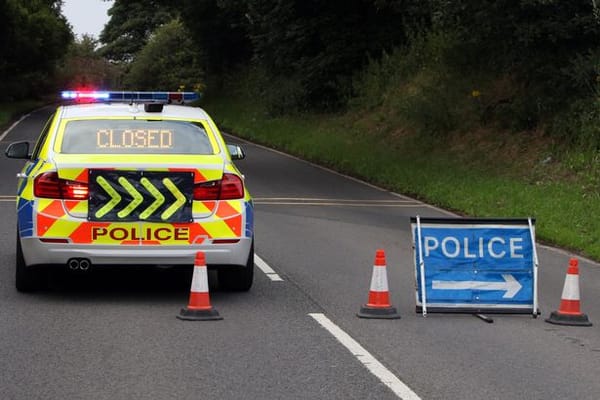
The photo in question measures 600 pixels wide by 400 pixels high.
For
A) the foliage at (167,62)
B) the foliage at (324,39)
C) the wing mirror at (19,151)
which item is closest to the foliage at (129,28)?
the foliage at (167,62)

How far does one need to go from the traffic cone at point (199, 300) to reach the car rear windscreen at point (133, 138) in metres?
1.49

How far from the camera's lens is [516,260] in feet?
33.6

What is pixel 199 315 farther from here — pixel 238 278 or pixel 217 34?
pixel 217 34

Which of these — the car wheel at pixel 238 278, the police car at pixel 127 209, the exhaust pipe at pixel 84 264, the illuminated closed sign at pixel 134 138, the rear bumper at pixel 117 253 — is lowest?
the car wheel at pixel 238 278

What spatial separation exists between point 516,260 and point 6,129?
3705cm

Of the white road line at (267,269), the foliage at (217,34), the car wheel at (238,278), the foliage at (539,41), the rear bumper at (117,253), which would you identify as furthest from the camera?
the foliage at (217,34)

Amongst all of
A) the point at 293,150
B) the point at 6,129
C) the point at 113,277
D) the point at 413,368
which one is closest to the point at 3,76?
the point at 6,129

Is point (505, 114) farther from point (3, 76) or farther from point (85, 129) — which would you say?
point (3, 76)

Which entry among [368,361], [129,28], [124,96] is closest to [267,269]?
[124,96]

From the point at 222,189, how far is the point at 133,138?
1041mm

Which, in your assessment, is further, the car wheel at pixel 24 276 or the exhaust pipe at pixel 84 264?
the car wheel at pixel 24 276

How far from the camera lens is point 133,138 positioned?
10.8 m

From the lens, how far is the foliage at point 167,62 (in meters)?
71.3

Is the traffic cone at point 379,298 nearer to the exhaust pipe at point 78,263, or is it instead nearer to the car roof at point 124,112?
the exhaust pipe at point 78,263
